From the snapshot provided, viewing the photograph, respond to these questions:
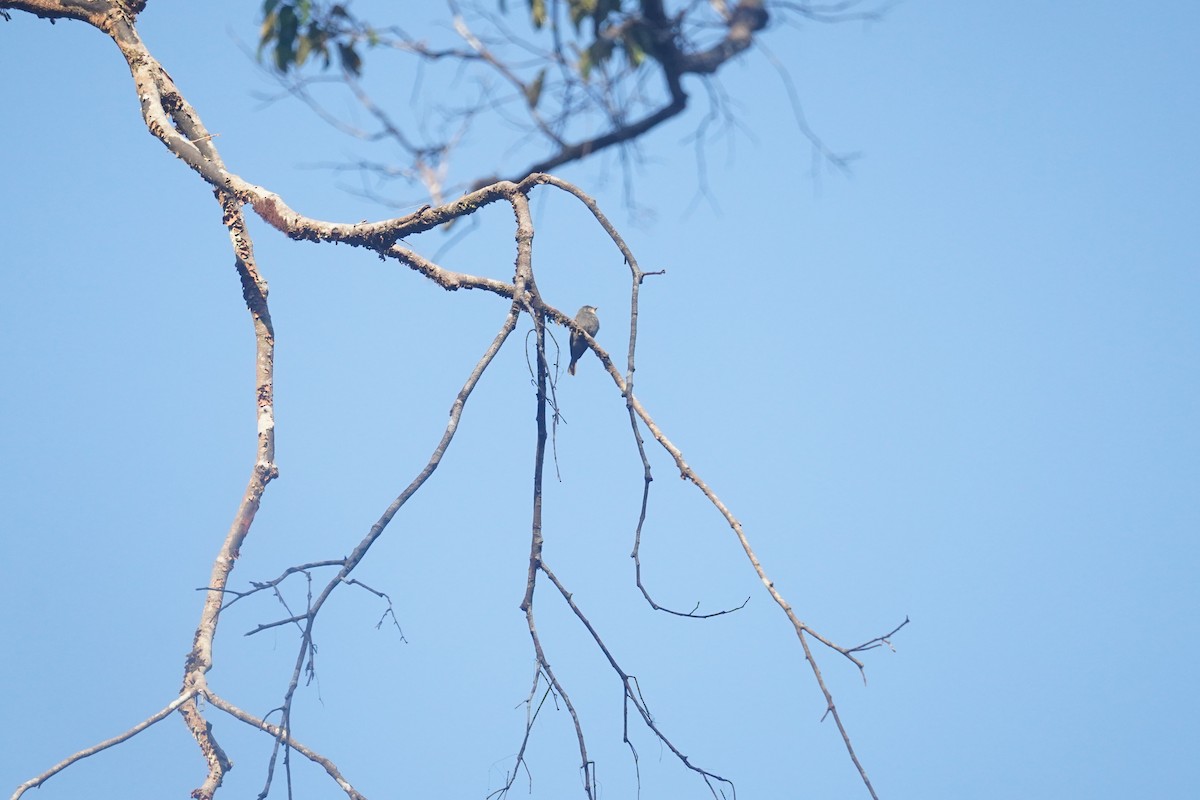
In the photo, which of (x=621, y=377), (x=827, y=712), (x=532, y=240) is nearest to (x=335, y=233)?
(x=532, y=240)

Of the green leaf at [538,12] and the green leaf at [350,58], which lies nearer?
the green leaf at [538,12]

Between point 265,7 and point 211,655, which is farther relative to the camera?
point 265,7

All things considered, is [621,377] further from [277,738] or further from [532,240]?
[277,738]

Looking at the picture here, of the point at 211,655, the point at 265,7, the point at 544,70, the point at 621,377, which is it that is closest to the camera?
the point at 621,377

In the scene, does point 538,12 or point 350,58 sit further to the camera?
point 350,58

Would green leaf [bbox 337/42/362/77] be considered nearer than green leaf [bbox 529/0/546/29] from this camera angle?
No

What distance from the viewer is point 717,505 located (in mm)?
1080

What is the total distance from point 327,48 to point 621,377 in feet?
4.70

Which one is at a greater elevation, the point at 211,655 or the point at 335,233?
the point at 335,233

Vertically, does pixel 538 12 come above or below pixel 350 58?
below

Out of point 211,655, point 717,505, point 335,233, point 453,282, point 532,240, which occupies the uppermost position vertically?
point 335,233

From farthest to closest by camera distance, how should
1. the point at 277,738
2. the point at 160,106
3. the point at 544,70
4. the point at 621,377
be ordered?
the point at 544,70
the point at 160,106
the point at 621,377
the point at 277,738

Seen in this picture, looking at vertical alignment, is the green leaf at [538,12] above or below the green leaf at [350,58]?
below

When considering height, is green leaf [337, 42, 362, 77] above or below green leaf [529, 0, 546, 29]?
above
